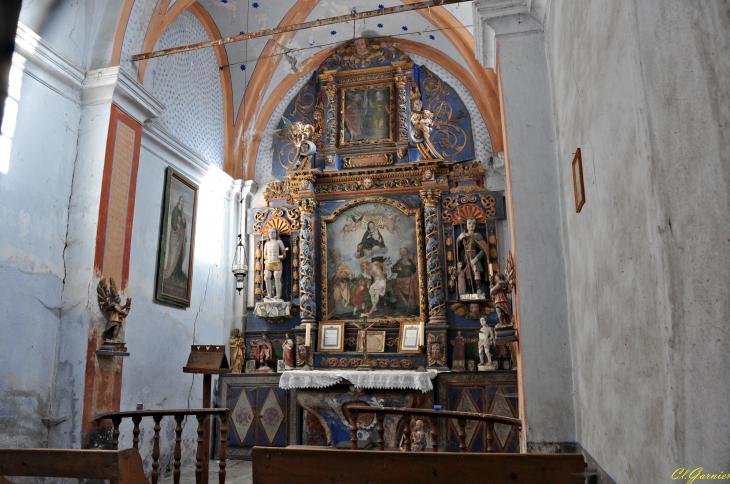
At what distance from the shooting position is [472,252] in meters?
8.52

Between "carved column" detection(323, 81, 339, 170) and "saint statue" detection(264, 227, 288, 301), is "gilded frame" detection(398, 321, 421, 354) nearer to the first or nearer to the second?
"saint statue" detection(264, 227, 288, 301)

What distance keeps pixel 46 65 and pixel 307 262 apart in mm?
4365

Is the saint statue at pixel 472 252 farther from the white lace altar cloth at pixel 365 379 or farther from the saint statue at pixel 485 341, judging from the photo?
the white lace altar cloth at pixel 365 379

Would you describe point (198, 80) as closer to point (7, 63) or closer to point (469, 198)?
point (469, 198)

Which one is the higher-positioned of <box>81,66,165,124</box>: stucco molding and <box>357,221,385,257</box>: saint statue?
<box>81,66,165,124</box>: stucco molding

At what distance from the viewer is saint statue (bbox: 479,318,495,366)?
25.8 feet

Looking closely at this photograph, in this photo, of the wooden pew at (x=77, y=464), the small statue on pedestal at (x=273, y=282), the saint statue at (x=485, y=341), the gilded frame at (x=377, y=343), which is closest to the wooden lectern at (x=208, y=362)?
the small statue on pedestal at (x=273, y=282)

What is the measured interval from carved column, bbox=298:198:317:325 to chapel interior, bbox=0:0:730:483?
3 cm

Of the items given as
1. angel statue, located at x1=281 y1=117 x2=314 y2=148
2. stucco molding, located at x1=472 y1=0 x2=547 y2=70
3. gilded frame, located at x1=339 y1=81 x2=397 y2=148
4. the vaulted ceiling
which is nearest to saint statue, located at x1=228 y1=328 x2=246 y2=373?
the vaulted ceiling

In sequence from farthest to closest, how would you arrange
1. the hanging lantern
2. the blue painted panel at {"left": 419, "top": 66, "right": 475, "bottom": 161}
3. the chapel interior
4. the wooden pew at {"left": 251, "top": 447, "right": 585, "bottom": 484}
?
the blue painted panel at {"left": 419, "top": 66, "right": 475, "bottom": 161}, the hanging lantern, the wooden pew at {"left": 251, "top": 447, "right": 585, "bottom": 484}, the chapel interior

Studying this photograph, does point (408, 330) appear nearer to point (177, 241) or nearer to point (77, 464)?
point (177, 241)

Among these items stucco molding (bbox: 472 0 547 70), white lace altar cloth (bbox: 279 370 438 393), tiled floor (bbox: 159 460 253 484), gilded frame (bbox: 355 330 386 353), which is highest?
stucco molding (bbox: 472 0 547 70)

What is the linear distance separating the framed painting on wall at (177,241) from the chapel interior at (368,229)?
43 mm

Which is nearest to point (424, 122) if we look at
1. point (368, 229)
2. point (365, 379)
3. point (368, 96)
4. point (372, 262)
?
point (368, 96)
